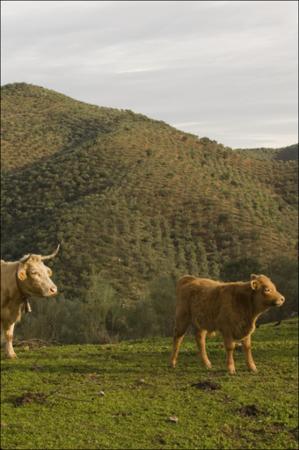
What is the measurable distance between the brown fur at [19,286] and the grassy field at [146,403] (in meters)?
15.2

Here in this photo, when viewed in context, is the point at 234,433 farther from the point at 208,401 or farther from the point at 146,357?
the point at 146,357

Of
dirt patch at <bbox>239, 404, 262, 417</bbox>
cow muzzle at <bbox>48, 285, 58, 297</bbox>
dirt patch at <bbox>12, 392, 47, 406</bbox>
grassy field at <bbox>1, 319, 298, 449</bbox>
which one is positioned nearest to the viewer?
cow muzzle at <bbox>48, 285, 58, 297</bbox>

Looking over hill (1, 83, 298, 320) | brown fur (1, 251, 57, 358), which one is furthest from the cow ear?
hill (1, 83, 298, 320)

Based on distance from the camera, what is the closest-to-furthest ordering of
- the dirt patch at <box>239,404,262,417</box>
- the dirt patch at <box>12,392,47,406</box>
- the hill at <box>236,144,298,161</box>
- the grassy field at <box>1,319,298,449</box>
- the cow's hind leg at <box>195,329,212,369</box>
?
the cow's hind leg at <box>195,329,212,369</box> < the grassy field at <box>1,319,298,449</box> < the dirt patch at <box>239,404,262,417</box> < the dirt patch at <box>12,392,47,406</box> < the hill at <box>236,144,298,161</box>

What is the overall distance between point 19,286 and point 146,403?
1836 cm

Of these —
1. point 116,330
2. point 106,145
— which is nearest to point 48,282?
point 116,330

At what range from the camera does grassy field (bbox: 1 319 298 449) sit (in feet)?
55.9

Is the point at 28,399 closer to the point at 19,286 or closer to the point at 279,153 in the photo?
the point at 19,286

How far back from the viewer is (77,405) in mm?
18781

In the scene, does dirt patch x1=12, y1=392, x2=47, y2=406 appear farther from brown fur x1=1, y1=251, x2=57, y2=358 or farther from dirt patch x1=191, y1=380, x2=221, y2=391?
brown fur x1=1, y1=251, x2=57, y2=358

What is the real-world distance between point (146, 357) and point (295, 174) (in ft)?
152

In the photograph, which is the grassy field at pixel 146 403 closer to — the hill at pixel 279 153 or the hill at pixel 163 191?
the hill at pixel 163 191

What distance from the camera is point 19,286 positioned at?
1.11m

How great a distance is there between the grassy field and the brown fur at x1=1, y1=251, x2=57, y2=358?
1524cm
